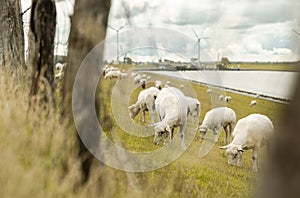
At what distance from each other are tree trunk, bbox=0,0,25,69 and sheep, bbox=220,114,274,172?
691 cm

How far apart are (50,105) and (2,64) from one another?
16.2ft

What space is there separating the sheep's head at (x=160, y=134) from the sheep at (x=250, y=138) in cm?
180

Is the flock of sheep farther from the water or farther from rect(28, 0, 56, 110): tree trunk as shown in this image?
rect(28, 0, 56, 110): tree trunk

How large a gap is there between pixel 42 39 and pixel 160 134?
7.97m

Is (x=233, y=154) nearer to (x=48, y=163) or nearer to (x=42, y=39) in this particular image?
(x=42, y=39)

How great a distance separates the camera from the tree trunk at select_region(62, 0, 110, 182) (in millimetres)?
5441

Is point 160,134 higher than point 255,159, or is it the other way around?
point 160,134

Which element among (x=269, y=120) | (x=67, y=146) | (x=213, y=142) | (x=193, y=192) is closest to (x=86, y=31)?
(x=67, y=146)

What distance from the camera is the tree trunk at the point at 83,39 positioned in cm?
544

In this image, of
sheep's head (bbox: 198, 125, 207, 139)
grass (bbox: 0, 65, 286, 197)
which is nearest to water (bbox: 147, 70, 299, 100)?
grass (bbox: 0, 65, 286, 197)

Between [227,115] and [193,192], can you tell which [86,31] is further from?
[227,115]

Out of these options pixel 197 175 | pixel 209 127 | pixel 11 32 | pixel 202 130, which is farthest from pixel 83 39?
pixel 209 127

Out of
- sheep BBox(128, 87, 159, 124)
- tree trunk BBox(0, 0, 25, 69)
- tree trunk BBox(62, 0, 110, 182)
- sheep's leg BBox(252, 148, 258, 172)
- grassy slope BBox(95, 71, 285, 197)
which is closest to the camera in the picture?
tree trunk BBox(62, 0, 110, 182)

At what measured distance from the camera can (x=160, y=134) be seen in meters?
14.9
